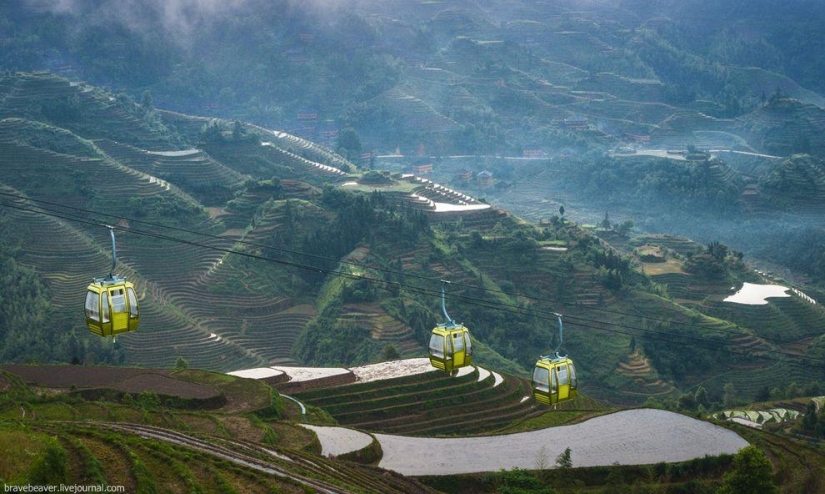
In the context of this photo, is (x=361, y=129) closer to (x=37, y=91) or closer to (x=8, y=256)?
(x=37, y=91)

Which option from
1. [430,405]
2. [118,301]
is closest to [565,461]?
[430,405]

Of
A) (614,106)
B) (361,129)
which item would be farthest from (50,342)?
(614,106)

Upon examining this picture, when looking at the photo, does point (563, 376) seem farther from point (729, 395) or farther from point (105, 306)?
point (729, 395)

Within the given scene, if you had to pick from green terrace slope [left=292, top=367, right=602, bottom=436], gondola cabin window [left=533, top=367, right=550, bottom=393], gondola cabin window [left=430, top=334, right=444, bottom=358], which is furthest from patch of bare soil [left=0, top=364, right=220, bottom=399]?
gondola cabin window [left=533, top=367, right=550, bottom=393]

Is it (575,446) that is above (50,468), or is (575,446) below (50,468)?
below

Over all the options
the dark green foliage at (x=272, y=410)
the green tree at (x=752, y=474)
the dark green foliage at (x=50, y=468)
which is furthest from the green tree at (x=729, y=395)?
the dark green foliage at (x=50, y=468)

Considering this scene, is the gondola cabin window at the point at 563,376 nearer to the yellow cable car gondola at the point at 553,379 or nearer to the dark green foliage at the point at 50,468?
the yellow cable car gondola at the point at 553,379

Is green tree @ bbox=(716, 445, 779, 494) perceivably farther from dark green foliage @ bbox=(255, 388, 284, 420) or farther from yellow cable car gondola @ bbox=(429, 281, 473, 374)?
dark green foliage @ bbox=(255, 388, 284, 420)
